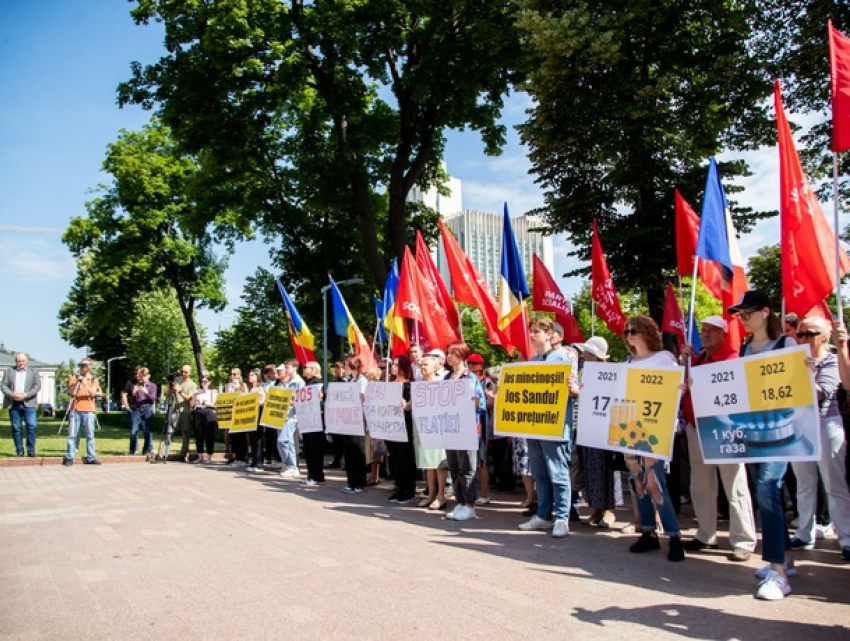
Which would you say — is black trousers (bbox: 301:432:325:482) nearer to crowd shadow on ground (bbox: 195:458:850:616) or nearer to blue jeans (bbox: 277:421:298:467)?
blue jeans (bbox: 277:421:298:467)

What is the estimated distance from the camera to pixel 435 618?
459 cm

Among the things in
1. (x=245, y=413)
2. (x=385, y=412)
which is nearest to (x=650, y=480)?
(x=385, y=412)

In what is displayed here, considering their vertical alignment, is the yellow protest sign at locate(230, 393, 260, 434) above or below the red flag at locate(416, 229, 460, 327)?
below

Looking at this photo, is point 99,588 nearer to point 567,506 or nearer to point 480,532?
point 480,532

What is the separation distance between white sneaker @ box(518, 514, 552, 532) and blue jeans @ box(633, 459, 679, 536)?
1358 mm

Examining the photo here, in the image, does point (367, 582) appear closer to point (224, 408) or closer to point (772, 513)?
point (772, 513)

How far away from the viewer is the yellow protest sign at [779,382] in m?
5.04

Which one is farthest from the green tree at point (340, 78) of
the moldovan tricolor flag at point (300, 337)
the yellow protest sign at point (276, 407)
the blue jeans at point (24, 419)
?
the blue jeans at point (24, 419)

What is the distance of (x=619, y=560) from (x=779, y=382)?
2164 mm

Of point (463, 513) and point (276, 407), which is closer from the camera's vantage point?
point (463, 513)

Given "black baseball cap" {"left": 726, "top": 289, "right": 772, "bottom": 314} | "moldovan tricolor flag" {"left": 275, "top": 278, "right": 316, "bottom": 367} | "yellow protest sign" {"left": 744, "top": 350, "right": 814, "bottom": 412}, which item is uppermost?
"moldovan tricolor flag" {"left": 275, "top": 278, "right": 316, "bottom": 367}

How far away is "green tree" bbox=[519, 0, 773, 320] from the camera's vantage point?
16.5 metres

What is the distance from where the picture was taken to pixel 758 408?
5.40 meters

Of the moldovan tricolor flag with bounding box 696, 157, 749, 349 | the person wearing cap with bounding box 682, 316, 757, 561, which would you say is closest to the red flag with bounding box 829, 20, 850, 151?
the moldovan tricolor flag with bounding box 696, 157, 749, 349
